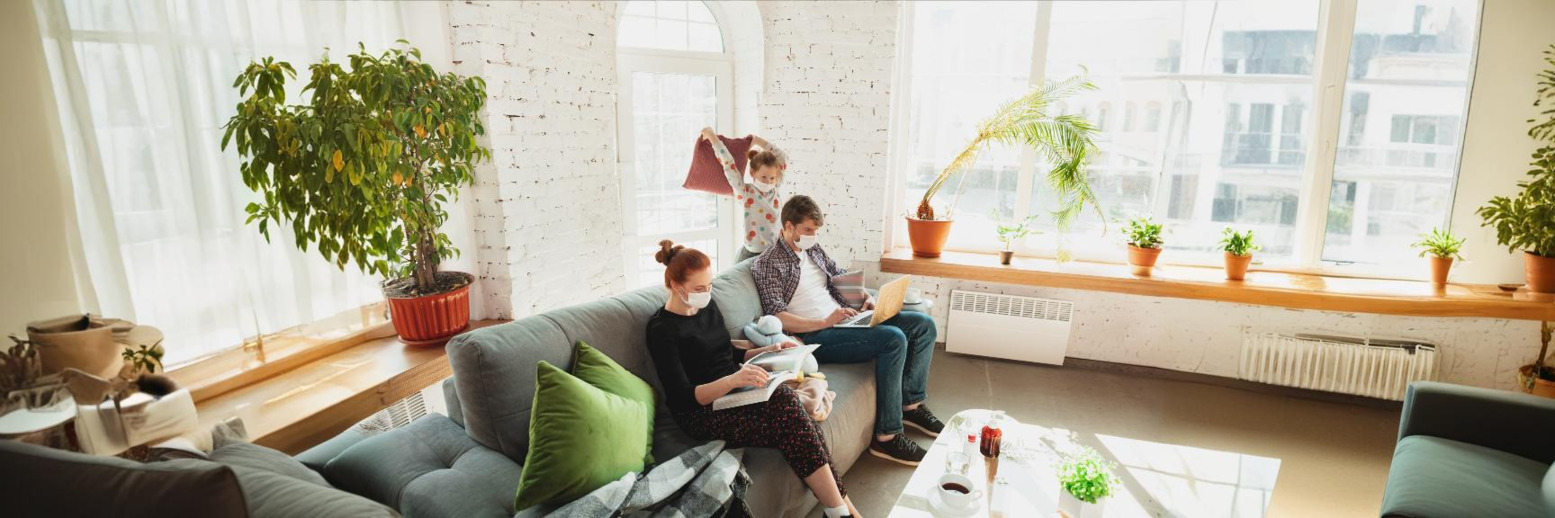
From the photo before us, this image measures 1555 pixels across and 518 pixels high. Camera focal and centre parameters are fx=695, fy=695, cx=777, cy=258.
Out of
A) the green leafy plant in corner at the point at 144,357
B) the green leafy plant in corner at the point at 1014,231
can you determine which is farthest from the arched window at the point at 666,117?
the green leafy plant in corner at the point at 144,357

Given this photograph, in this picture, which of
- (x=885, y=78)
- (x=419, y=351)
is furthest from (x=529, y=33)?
(x=885, y=78)

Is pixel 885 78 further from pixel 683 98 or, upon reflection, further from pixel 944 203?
pixel 683 98

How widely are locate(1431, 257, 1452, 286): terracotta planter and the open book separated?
344cm

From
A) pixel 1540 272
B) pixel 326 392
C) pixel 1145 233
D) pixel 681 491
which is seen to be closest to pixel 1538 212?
pixel 1540 272

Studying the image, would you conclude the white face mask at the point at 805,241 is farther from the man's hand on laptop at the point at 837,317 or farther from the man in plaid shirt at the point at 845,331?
the man's hand on laptop at the point at 837,317

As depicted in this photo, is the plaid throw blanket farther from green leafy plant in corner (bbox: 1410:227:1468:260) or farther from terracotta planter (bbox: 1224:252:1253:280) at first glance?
Result: green leafy plant in corner (bbox: 1410:227:1468:260)

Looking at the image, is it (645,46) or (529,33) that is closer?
(529,33)

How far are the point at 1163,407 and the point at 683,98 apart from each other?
10.3 ft

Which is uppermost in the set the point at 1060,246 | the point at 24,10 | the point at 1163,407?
the point at 24,10

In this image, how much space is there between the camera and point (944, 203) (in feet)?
14.6

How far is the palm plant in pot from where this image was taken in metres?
3.28

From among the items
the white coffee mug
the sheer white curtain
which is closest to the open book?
the white coffee mug

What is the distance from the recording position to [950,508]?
6.61 ft

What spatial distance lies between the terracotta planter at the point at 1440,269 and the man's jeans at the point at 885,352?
2741 millimetres
